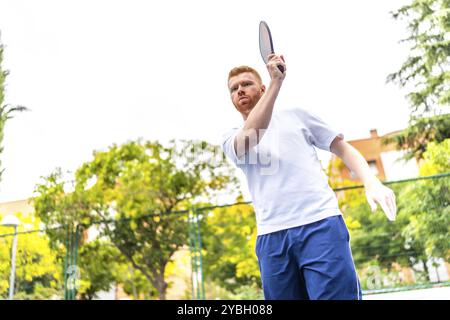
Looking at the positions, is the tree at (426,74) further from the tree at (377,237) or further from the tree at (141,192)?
the tree at (141,192)

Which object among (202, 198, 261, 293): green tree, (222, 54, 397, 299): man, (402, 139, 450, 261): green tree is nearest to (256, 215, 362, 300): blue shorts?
(222, 54, 397, 299): man

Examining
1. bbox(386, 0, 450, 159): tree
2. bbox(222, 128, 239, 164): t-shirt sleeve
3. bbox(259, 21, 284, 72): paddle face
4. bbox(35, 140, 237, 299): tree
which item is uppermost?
bbox(386, 0, 450, 159): tree

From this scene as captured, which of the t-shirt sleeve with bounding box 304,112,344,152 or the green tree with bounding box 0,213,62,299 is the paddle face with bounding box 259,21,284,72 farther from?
the green tree with bounding box 0,213,62,299

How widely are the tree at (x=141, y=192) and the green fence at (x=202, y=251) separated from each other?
31 mm

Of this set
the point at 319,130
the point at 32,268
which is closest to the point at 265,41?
the point at 319,130

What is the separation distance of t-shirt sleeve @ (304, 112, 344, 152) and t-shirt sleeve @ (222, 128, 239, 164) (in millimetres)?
189

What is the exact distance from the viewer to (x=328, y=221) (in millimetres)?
958

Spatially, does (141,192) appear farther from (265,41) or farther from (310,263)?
(310,263)

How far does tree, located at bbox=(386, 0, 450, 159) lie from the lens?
8570 millimetres

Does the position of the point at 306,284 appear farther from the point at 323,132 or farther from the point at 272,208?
the point at 323,132

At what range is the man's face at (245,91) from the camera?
44.9 inches
